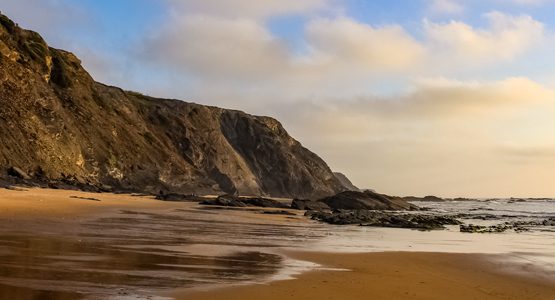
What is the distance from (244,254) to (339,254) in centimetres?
320

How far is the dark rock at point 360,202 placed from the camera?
194ft

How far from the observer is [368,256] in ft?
49.8

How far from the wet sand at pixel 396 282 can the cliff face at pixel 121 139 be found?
31.1m

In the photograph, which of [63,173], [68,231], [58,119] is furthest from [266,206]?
[68,231]

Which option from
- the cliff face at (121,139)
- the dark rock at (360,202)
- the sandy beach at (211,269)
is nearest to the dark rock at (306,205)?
the dark rock at (360,202)

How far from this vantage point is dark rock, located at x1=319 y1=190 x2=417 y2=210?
59.2 m

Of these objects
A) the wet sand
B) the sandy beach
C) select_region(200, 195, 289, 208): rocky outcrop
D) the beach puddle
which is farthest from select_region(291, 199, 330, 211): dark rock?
the wet sand

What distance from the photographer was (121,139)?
66.8 metres

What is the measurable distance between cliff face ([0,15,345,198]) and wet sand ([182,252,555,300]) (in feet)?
102

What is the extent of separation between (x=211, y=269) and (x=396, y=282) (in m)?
3.89

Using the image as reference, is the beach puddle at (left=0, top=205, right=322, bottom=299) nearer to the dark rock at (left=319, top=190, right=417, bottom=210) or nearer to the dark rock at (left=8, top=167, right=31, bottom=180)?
the dark rock at (left=8, top=167, right=31, bottom=180)

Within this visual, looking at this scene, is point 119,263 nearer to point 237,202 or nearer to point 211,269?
point 211,269

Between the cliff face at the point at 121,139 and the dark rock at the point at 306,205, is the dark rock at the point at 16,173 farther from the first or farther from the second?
the dark rock at the point at 306,205

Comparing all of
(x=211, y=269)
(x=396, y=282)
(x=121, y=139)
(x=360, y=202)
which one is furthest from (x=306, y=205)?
(x=211, y=269)
